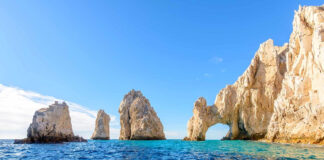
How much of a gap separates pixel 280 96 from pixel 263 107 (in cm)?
1860

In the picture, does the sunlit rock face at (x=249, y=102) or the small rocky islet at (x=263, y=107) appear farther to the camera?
the sunlit rock face at (x=249, y=102)

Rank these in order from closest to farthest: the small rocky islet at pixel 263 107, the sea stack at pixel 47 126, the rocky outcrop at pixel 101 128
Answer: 1. the small rocky islet at pixel 263 107
2. the sea stack at pixel 47 126
3. the rocky outcrop at pixel 101 128

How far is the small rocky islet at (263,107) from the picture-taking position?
33.8 metres

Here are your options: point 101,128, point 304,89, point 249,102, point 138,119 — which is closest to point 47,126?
point 138,119

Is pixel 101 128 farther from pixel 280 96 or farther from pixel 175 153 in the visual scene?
pixel 175 153

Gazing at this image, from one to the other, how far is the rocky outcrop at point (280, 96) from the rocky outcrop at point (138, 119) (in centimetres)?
1388

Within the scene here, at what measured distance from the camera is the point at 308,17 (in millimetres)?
38531

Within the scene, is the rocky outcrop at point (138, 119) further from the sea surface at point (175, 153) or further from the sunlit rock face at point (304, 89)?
the sea surface at point (175, 153)

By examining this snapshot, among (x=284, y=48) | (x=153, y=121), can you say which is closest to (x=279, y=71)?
(x=284, y=48)

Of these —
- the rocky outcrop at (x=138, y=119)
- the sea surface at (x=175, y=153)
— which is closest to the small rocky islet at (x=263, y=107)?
the rocky outcrop at (x=138, y=119)

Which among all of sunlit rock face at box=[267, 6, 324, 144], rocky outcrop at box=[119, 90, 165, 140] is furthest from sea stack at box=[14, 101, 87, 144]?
sunlit rock face at box=[267, 6, 324, 144]

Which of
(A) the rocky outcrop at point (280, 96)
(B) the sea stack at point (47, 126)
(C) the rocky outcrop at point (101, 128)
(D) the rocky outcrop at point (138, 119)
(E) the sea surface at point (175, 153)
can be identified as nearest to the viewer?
(E) the sea surface at point (175, 153)

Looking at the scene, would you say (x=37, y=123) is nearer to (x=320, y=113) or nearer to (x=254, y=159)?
(x=254, y=159)

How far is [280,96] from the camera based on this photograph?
146 ft
